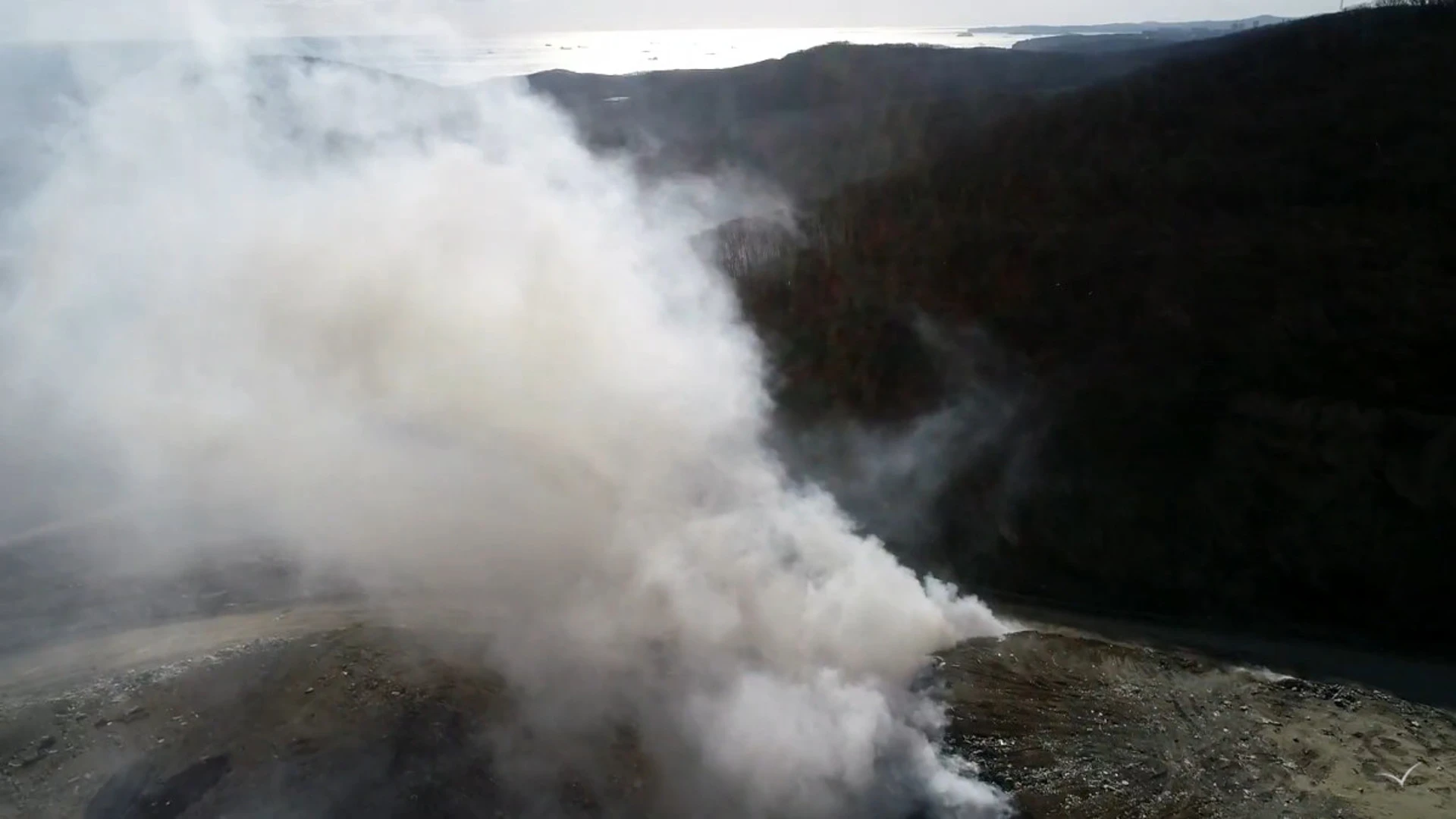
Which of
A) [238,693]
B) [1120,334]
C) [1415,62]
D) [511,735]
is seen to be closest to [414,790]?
[511,735]

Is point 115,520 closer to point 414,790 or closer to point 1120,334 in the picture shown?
point 414,790

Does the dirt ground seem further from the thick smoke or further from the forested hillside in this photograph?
the forested hillside

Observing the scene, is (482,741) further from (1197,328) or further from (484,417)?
(1197,328)

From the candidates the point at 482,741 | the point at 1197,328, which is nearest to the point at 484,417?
the point at 482,741

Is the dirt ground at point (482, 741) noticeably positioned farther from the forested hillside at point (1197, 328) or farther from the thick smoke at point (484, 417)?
the forested hillside at point (1197, 328)

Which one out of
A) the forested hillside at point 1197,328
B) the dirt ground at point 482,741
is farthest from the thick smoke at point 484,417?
the forested hillside at point 1197,328

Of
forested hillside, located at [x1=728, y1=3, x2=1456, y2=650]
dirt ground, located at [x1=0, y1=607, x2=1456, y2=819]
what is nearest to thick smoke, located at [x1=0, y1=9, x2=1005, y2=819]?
dirt ground, located at [x1=0, y1=607, x2=1456, y2=819]
